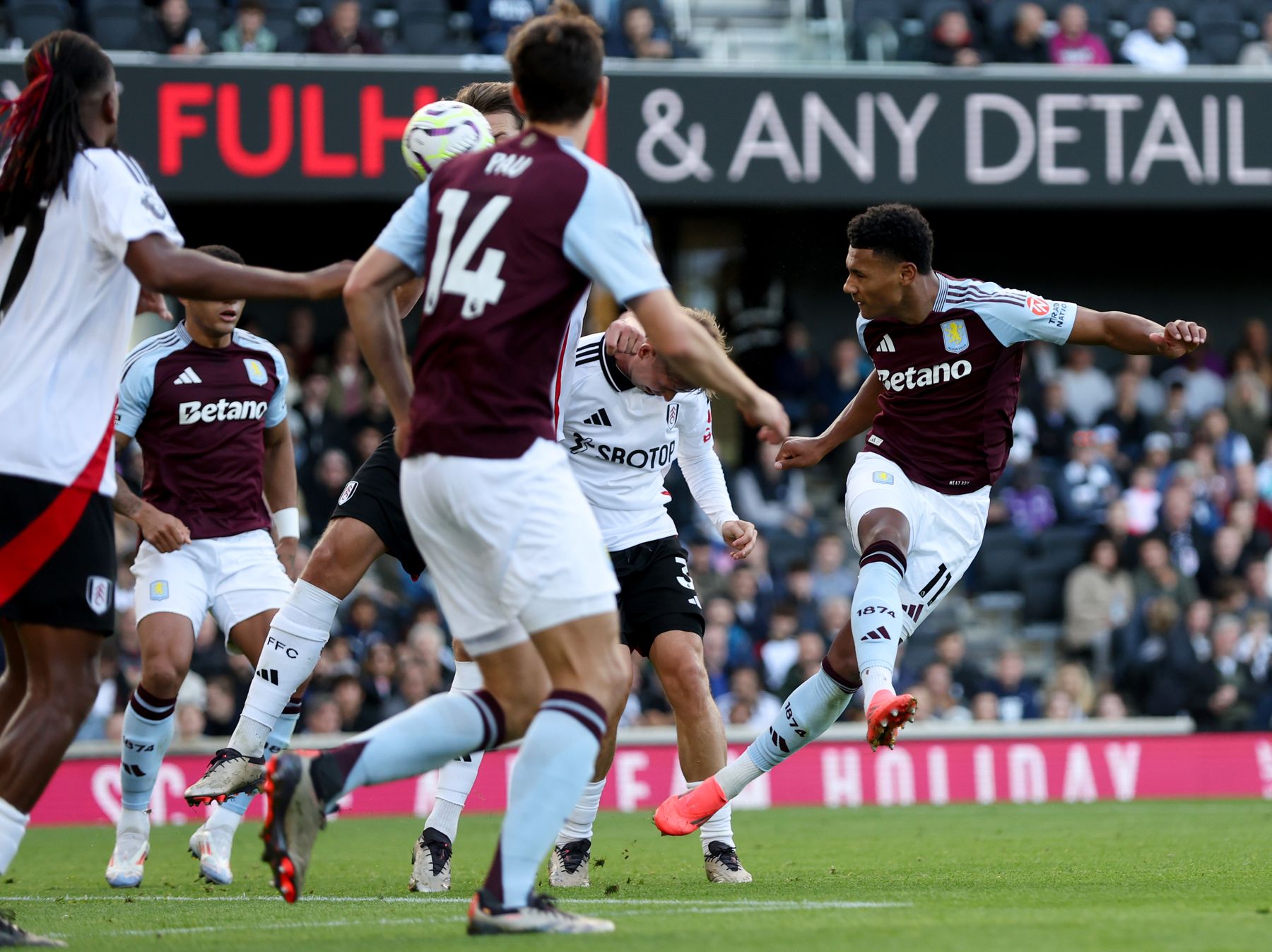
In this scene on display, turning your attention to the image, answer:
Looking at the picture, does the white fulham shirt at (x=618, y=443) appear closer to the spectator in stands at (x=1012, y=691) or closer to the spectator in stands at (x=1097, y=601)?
the spectator in stands at (x=1012, y=691)

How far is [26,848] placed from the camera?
987cm

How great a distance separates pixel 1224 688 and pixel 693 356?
36.5 ft

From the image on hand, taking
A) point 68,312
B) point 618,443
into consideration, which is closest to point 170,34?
point 618,443

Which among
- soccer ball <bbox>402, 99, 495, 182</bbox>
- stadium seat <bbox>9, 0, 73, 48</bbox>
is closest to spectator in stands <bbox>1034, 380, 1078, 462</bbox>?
stadium seat <bbox>9, 0, 73, 48</bbox>

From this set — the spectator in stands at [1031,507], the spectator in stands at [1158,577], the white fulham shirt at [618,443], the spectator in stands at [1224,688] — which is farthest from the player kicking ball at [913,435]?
the spectator in stands at [1031,507]

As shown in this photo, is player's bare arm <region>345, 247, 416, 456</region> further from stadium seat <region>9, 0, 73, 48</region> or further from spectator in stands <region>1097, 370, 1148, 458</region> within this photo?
spectator in stands <region>1097, 370, 1148, 458</region>

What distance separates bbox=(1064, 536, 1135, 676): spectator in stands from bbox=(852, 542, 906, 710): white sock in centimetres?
886

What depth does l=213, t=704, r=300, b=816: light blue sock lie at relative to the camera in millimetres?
7059

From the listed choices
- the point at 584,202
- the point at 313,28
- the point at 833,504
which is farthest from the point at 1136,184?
the point at 584,202

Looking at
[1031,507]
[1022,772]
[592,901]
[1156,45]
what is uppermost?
[1156,45]

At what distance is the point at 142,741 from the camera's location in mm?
7289

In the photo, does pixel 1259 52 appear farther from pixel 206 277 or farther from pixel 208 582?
pixel 206 277

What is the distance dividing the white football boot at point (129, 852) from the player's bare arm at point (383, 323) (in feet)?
9.88

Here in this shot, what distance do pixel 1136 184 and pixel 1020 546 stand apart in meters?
3.71
